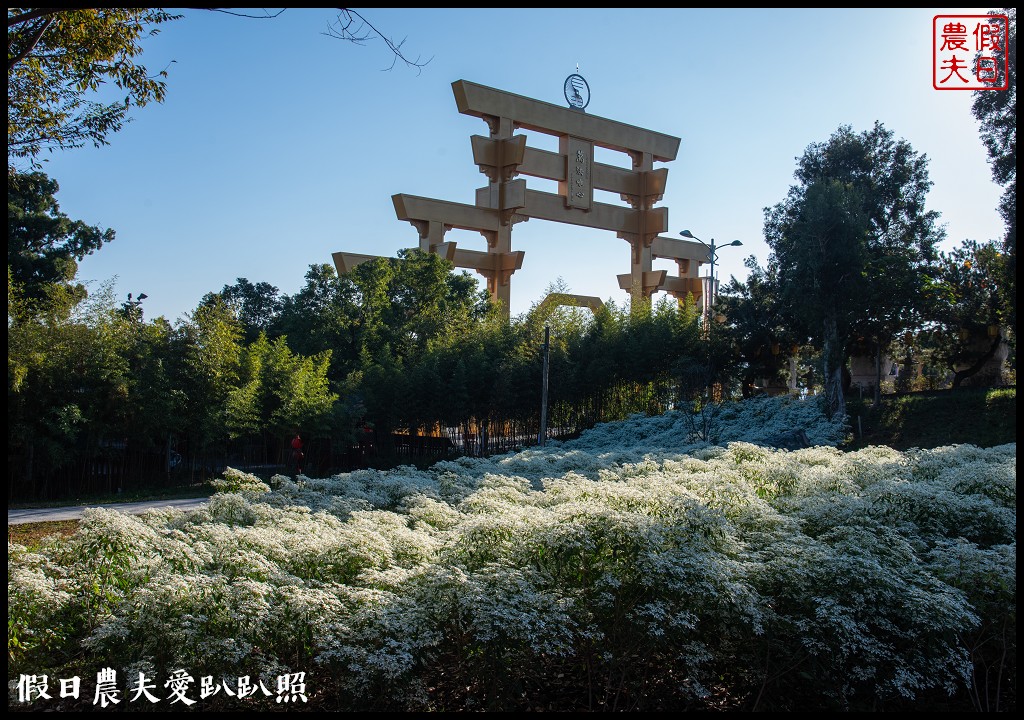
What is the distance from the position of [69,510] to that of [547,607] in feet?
31.5

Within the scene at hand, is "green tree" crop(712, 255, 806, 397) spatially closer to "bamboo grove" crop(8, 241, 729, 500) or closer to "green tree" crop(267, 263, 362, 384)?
"bamboo grove" crop(8, 241, 729, 500)

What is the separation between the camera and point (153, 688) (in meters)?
3.07

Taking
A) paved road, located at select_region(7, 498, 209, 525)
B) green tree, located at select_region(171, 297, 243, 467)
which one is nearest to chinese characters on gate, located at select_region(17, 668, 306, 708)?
paved road, located at select_region(7, 498, 209, 525)

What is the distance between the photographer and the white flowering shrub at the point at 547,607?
3195 mm

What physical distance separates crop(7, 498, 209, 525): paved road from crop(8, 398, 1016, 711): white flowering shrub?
5.23 m

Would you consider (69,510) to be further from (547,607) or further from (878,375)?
(878,375)

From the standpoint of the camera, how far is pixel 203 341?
14023 millimetres

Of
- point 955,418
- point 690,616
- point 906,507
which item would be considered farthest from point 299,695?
point 955,418

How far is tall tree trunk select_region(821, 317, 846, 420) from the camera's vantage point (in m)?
16.2

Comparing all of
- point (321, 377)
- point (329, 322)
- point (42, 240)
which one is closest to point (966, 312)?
point (321, 377)

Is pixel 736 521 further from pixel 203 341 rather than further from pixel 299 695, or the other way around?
pixel 203 341

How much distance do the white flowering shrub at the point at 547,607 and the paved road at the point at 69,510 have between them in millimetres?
5232

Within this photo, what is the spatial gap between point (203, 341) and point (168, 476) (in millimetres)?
2586

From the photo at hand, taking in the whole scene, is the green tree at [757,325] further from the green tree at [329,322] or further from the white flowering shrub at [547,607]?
the white flowering shrub at [547,607]
